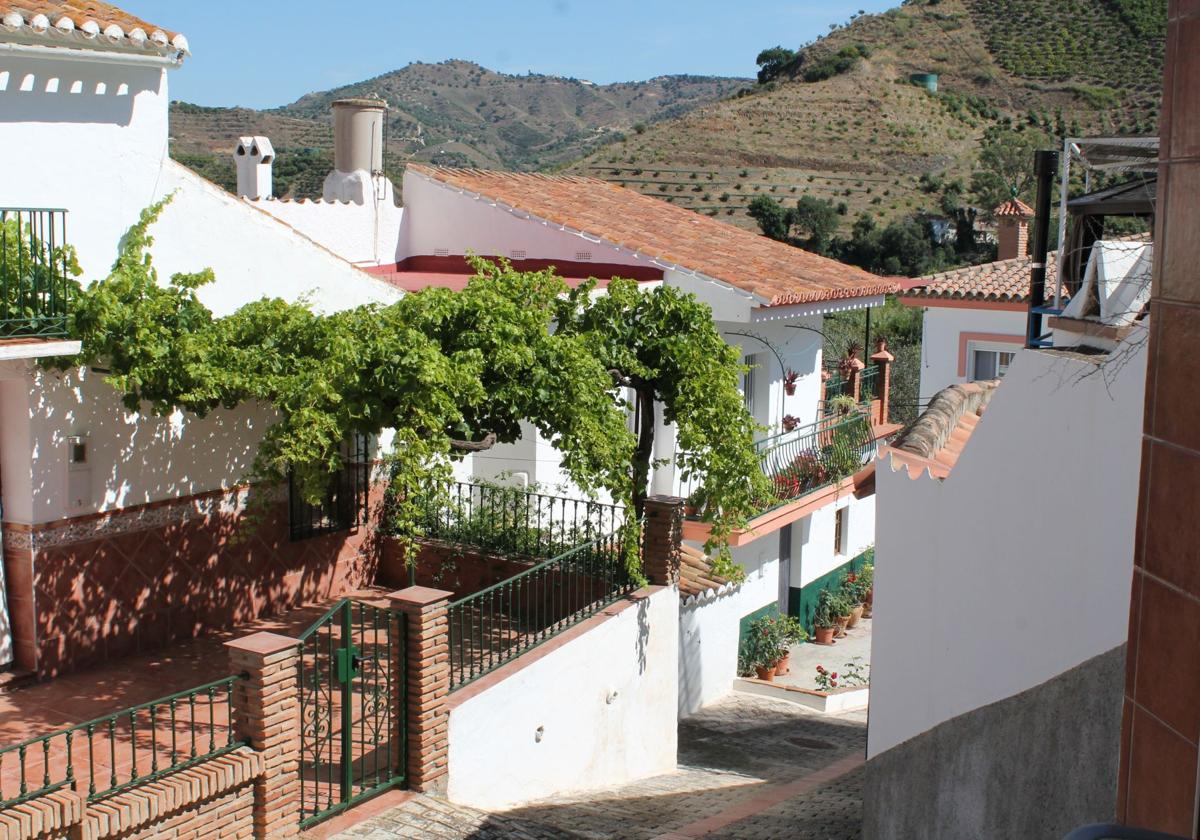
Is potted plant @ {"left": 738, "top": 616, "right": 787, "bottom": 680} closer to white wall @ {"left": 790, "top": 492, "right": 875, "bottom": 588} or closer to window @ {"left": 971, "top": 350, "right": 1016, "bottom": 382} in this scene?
white wall @ {"left": 790, "top": 492, "right": 875, "bottom": 588}

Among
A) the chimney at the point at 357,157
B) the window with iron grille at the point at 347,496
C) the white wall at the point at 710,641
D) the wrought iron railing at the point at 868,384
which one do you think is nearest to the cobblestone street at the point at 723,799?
→ the white wall at the point at 710,641

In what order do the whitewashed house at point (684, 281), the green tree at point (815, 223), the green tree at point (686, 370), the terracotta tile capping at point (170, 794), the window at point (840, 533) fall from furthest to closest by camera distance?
the green tree at point (815, 223) → the window at point (840, 533) → the whitewashed house at point (684, 281) → the green tree at point (686, 370) → the terracotta tile capping at point (170, 794)

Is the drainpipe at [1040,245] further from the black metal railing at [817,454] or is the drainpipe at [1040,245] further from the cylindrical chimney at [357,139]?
the cylindrical chimney at [357,139]

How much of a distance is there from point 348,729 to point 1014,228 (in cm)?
2140

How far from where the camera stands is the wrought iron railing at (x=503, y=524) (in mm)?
12359

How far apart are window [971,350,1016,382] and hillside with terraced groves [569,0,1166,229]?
92.4ft

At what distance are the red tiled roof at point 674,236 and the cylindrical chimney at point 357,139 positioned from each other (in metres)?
0.78

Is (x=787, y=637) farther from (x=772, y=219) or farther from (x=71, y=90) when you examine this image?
(x=772, y=219)

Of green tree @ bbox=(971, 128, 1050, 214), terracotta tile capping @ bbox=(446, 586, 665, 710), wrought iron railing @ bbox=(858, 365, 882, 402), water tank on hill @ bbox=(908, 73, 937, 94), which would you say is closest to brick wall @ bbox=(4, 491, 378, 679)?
terracotta tile capping @ bbox=(446, 586, 665, 710)

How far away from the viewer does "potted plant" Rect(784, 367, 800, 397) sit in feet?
60.4

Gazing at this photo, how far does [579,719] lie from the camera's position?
35.8 feet

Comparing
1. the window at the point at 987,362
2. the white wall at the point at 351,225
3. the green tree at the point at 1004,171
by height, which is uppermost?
the green tree at the point at 1004,171

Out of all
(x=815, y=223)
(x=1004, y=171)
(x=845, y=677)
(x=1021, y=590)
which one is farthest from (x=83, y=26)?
(x=1004, y=171)

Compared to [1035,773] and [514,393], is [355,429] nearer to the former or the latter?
[514,393]
